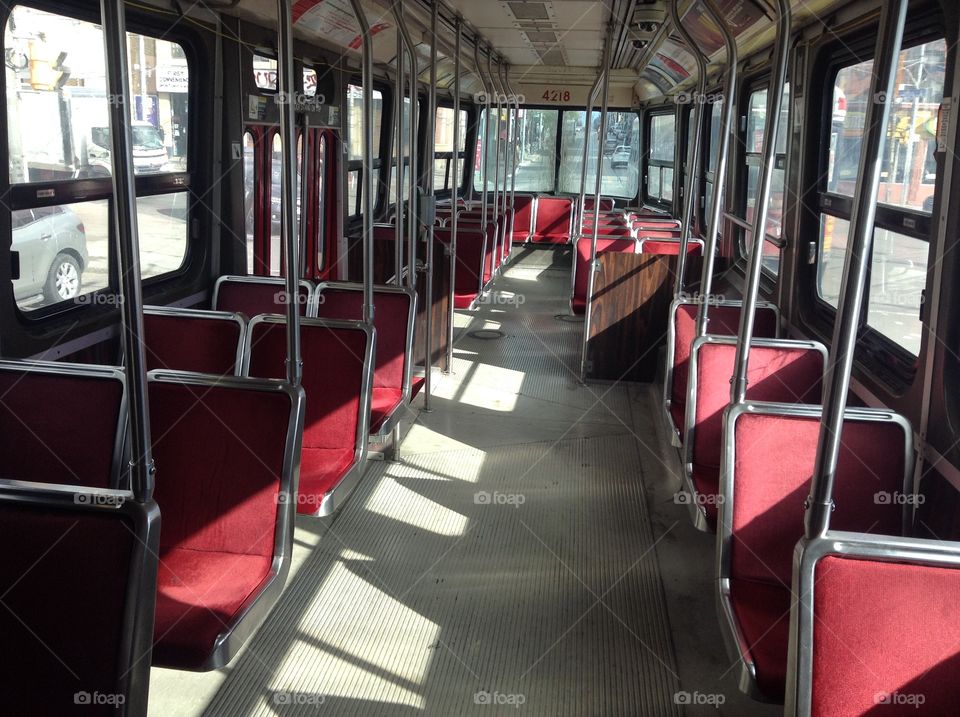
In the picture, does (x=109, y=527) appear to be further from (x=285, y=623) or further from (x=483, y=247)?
(x=483, y=247)

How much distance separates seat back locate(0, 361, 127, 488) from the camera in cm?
243

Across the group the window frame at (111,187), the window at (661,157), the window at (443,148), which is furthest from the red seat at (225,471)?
the window at (661,157)

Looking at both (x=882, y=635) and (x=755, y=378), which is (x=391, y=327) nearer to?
(x=755, y=378)

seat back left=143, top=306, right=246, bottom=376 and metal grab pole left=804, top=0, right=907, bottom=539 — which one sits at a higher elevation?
metal grab pole left=804, top=0, right=907, bottom=539

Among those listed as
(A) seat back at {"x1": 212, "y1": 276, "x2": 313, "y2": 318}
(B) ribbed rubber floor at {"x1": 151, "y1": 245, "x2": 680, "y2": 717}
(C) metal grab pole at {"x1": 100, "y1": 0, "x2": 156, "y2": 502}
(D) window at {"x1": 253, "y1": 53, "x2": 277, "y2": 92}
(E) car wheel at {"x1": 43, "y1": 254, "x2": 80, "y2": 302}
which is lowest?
(B) ribbed rubber floor at {"x1": 151, "y1": 245, "x2": 680, "y2": 717}

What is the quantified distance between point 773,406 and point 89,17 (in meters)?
3.02

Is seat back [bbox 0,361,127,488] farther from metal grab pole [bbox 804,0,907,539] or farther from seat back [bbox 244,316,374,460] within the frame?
metal grab pole [bbox 804,0,907,539]

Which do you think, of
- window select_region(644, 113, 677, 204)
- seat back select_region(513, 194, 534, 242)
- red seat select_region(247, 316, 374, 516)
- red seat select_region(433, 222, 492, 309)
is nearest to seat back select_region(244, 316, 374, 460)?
red seat select_region(247, 316, 374, 516)

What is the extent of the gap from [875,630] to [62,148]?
3.20 metres

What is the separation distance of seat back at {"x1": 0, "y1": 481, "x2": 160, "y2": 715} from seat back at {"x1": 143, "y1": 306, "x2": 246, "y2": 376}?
5.97 ft

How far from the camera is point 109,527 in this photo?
1574mm

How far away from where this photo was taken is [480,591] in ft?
10.7

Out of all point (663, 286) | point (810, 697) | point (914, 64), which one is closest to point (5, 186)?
point (810, 697)

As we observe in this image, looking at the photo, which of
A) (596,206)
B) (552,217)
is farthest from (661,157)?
(596,206)
